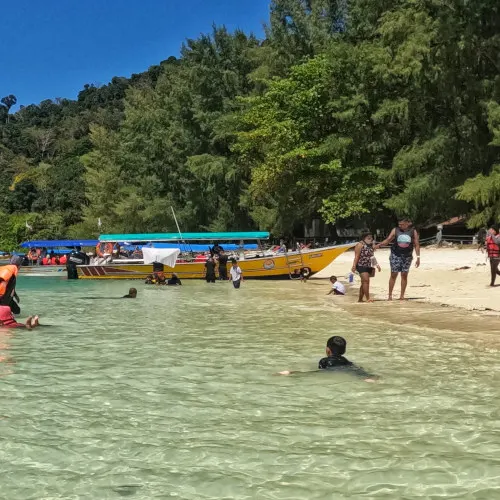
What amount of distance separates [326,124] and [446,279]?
22.6 m

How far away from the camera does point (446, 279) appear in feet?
75.6

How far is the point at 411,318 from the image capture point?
13555 mm

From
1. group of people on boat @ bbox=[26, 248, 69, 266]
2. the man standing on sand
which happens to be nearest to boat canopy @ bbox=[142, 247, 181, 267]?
the man standing on sand

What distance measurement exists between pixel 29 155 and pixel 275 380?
14120 centimetres

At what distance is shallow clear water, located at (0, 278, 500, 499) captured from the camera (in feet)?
15.6

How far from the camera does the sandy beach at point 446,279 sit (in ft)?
54.2

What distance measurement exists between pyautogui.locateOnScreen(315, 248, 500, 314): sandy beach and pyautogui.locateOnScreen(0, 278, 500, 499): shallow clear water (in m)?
5.12

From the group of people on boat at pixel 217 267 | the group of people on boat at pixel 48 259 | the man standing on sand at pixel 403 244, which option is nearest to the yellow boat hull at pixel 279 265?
the group of people on boat at pixel 217 267

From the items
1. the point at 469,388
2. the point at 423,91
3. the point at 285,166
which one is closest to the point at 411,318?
the point at 469,388

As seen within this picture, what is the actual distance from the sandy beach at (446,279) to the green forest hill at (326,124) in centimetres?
284

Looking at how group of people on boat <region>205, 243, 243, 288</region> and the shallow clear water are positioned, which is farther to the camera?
group of people on boat <region>205, 243, 243, 288</region>

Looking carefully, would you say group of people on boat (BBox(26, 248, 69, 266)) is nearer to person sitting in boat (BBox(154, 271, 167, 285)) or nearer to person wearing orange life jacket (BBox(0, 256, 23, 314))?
person sitting in boat (BBox(154, 271, 167, 285))

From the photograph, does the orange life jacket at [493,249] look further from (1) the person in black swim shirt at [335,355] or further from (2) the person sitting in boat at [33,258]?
(2) the person sitting in boat at [33,258]

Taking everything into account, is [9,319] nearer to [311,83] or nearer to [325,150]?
[325,150]
